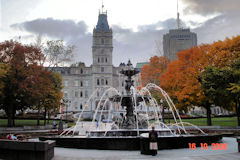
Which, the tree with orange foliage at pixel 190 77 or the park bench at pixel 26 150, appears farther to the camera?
the tree with orange foliage at pixel 190 77

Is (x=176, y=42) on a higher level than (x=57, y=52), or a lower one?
higher

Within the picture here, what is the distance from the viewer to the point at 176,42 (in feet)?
309

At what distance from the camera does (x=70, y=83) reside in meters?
87.2

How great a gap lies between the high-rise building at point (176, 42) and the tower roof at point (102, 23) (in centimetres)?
2643

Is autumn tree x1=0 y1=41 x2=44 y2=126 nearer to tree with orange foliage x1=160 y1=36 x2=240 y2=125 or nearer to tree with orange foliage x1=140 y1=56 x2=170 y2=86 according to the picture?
tree with orange foliage x1=160 y1=36 x2=240 y2=125

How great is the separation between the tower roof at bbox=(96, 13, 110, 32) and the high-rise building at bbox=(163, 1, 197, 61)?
2643 cm

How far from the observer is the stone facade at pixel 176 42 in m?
90.7

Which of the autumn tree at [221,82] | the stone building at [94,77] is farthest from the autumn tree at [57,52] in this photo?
the stone building at [94,77]

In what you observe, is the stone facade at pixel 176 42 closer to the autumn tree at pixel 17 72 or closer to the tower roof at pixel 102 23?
the tower roof at pixel 102 23

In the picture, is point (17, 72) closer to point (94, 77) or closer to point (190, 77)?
point (190, 77)

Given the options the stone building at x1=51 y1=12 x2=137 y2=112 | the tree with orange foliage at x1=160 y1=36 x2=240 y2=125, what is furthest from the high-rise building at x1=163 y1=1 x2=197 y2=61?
the tree with orange foliage at x1=160 y1=36 x2=240 y2=125

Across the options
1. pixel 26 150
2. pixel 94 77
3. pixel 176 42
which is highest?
pixel 176 42
